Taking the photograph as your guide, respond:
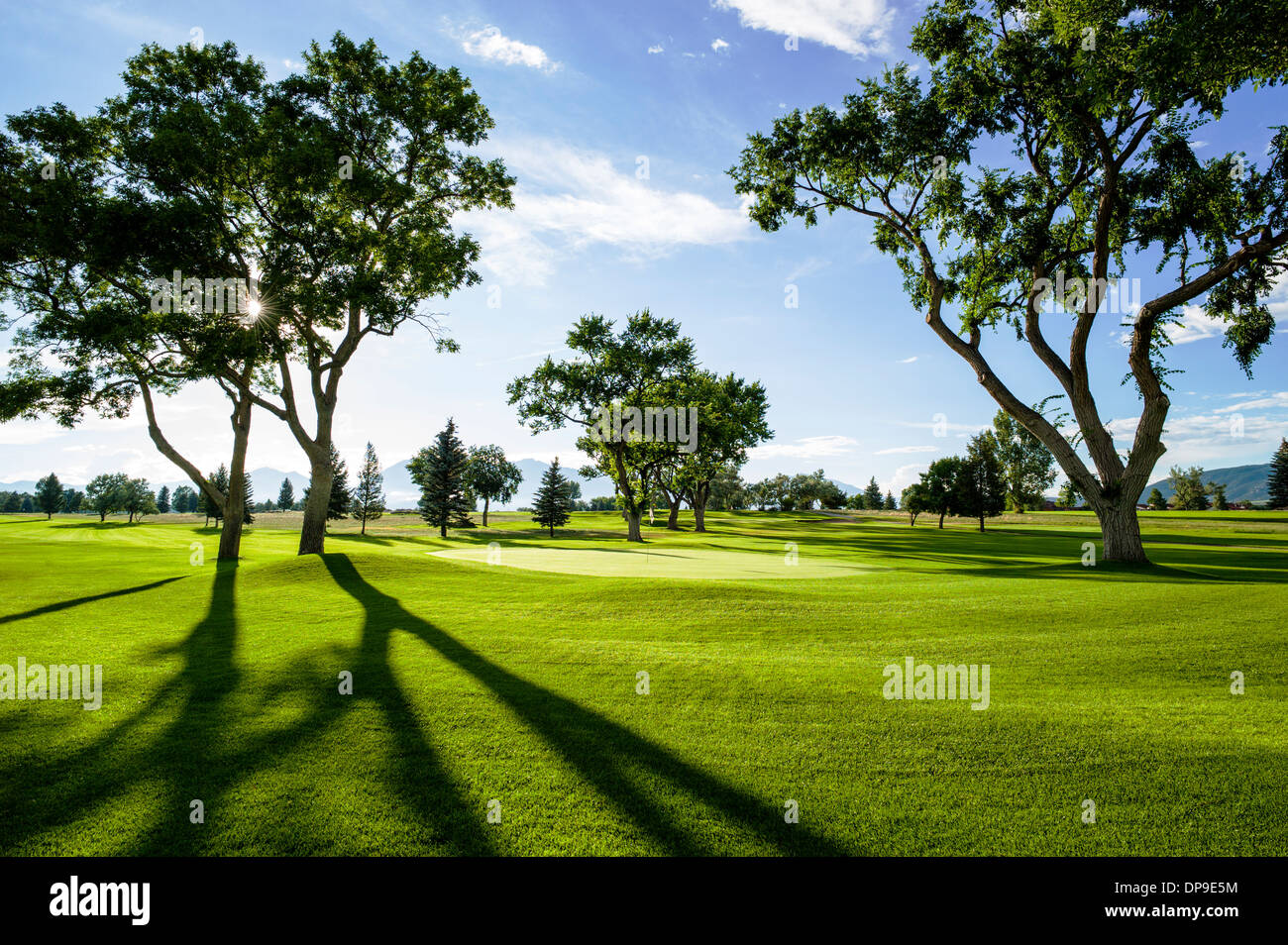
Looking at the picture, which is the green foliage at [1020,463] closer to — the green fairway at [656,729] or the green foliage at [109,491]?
the green fairway at [656,729]

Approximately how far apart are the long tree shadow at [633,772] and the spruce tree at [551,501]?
56454mm

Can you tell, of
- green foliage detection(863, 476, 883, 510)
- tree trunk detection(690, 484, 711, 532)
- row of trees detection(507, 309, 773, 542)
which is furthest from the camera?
green foliage detection(863, 476, 883, 510)

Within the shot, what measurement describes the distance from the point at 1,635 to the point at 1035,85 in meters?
31.0

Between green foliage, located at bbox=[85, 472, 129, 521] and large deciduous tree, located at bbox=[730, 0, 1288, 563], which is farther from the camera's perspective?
green foliage, located at bbox=[85, 472, 129, 521]

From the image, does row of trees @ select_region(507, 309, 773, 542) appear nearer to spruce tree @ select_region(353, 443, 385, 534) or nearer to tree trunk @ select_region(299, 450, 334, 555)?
tree trunk @ select_region(299, 450, 334, 555)

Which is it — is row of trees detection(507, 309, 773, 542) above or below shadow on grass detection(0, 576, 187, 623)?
above

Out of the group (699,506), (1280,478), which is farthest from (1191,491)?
(699,506)

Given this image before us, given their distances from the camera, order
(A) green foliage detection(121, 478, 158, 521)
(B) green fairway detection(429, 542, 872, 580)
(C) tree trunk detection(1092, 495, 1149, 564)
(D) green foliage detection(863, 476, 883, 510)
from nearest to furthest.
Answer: (B) green fairway detection(429, 542, 872, 580) < (C) tree trunk detection(1092, 495, 1149, 564) < (A) green foliage detection(121, 478, 158, 521) < (D) green foliage detection(863, 476, 883, 510)

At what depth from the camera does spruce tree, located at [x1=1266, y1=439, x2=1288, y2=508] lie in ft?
265

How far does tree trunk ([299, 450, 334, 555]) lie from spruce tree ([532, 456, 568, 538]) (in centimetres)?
4126

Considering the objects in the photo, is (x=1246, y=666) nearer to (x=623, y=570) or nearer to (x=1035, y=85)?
(x=623, y=570)

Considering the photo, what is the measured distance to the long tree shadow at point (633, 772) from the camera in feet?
12.1

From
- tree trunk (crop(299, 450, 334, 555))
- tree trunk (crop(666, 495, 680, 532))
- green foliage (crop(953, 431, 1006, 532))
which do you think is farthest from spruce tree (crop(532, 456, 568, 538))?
green foliage (crop(953, 431, 1006, 532))
